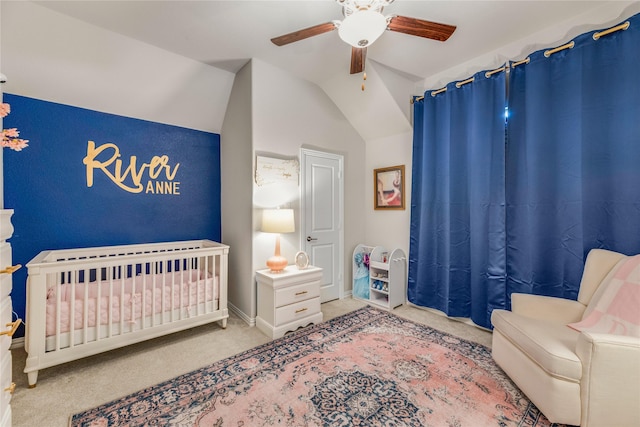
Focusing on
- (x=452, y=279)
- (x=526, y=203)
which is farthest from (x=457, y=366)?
(x=526, y=203)

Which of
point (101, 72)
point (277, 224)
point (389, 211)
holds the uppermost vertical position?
point (101, 72)

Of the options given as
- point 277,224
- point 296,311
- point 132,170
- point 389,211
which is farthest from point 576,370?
point 132,170

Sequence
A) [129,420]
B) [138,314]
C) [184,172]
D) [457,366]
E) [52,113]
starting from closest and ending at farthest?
[129,420]
[457,366]
[138,314]
[52,113]
[184,172]

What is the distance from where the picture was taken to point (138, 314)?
2320 millimetres

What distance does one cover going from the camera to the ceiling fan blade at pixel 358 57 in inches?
76.6

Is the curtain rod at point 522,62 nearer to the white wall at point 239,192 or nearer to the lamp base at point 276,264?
the white wall at point 239,192

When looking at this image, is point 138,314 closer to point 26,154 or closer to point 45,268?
point 45,268

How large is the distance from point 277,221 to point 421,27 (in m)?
1.92

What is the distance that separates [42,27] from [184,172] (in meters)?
1.61

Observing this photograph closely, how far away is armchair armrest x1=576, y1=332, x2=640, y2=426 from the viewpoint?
4.44ft

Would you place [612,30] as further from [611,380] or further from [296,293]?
[296,293]

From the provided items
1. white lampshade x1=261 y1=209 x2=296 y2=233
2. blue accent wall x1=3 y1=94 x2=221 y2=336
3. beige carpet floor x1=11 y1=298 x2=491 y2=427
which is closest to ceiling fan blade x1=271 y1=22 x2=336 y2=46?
white lampshade x1=261 y1=209 x2=296 y2=233

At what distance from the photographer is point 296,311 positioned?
2730mm

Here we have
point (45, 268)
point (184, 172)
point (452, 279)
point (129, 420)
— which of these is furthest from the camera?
point (184, 172)
